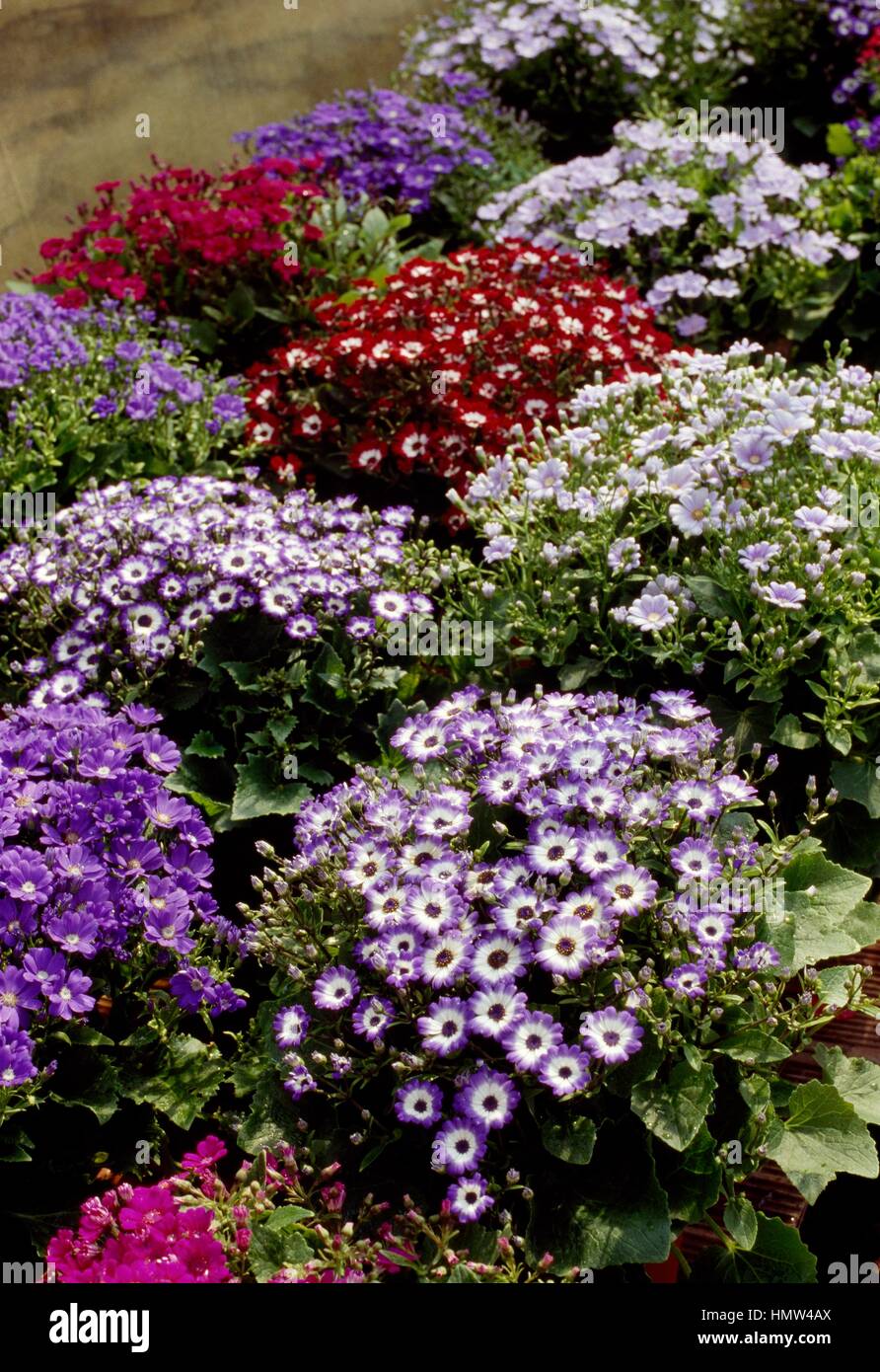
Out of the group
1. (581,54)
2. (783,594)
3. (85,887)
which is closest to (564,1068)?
(85,887)

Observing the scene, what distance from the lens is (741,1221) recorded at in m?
2.45

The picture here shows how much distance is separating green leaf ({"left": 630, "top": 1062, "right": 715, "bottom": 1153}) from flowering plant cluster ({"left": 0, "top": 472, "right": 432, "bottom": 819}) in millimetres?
1229

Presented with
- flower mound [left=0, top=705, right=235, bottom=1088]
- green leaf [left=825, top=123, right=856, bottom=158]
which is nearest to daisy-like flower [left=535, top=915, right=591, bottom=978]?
flower mound [left=0, top=705, right=235, bottom=1088]

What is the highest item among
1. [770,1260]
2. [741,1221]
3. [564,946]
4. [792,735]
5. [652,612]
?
[652,612]

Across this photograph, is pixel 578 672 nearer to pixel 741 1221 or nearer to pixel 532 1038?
pixel 532 1038

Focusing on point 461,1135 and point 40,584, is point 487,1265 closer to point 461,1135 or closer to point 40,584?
point 461,1135

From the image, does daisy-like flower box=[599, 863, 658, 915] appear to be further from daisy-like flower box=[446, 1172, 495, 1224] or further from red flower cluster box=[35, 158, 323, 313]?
red flower cluster box=[35, 158, 323, 313]

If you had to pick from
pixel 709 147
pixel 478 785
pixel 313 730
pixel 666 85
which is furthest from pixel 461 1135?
pixel 666 85

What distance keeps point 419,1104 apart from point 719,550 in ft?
5.74

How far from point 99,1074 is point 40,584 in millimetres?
1579

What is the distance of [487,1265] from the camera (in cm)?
222

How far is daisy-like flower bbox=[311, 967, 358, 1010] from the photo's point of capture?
2482 mm

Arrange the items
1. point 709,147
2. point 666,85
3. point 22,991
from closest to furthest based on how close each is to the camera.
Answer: point 22,991 < point 709,147 < point 666,85

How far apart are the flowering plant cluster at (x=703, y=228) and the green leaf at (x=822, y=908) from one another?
3357mm
